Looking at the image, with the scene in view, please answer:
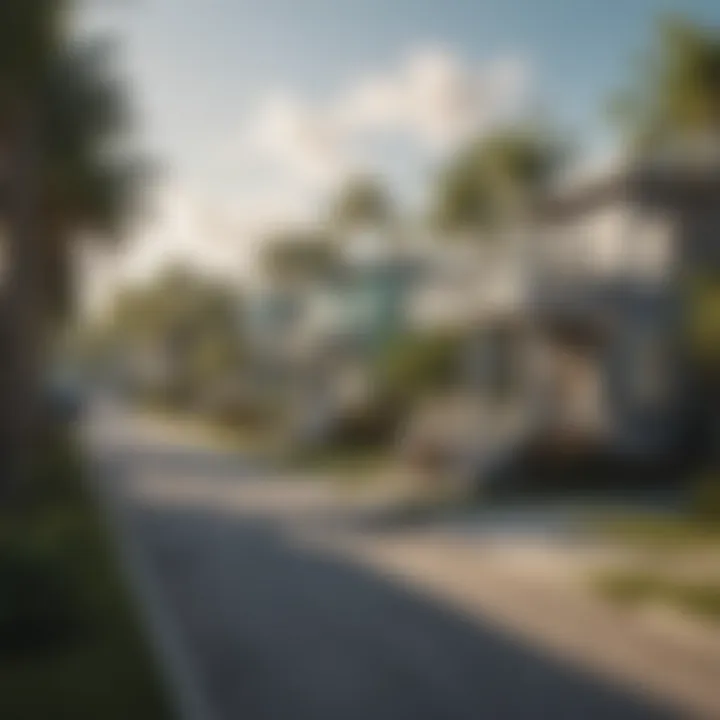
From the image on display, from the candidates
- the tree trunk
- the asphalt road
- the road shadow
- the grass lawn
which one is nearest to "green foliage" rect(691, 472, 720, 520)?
the grass lawn

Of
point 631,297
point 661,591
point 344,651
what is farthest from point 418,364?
point 344,651

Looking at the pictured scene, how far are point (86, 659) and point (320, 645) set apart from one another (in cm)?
187

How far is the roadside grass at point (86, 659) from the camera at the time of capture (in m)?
7.03

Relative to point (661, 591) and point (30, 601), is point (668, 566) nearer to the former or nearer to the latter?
point (661, 591)

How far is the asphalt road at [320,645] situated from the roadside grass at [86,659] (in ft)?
0.96

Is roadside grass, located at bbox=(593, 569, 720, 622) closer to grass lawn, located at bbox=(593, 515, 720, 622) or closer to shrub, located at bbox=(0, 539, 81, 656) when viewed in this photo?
grass lawn, located at bbox=(593, 515, 720, 622)

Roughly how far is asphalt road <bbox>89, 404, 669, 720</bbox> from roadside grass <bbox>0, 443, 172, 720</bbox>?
29 cm

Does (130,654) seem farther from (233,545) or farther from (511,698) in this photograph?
(233,545)

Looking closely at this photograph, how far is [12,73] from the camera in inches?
374

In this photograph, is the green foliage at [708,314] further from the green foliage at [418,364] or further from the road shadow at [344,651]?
the green foliage at [418,364]

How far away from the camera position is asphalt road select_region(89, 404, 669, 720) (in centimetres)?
724

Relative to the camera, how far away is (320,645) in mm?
8859

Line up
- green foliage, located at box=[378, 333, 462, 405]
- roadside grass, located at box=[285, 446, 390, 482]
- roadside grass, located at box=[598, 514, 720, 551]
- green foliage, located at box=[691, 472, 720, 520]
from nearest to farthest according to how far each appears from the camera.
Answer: roadside grass, located at box=[598, 514, 720, 551]
green foliage, located at box=[691, 472, 720, 520]
green foliage, located at box=[378, 333, 462, 405]
roadside grass, located at box=[285, 446, 390, 482]

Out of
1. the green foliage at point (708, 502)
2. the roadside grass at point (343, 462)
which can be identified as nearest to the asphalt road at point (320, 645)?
the green foliage at point (708, 502)
